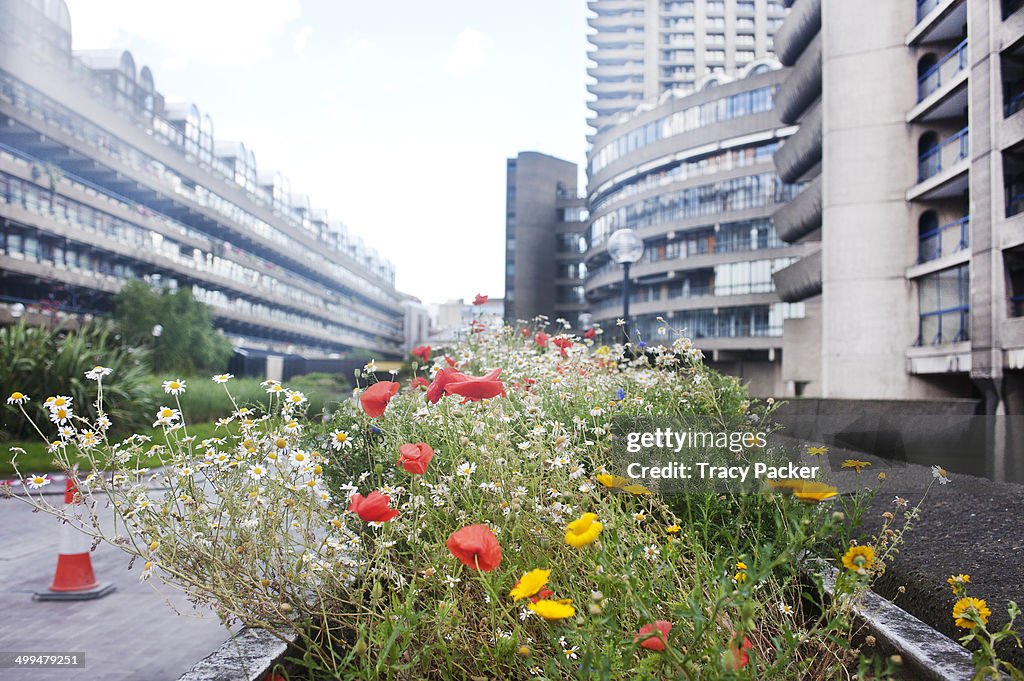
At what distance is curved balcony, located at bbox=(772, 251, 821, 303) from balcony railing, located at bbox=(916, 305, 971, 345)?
146 inches

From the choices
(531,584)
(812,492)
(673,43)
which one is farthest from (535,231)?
(531,584)

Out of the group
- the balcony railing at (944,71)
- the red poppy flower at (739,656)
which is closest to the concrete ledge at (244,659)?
the red poppy flower at (739,656)

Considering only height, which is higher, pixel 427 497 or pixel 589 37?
pixel 589 37

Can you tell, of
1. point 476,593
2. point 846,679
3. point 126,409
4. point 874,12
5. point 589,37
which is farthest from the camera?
point 589,37

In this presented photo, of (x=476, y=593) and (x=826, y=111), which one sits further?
(x=826, y=111)

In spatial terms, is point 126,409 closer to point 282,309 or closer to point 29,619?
point 29,619

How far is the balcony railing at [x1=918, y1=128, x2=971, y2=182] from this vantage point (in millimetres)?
17467

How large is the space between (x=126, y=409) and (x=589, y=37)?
8791 cm

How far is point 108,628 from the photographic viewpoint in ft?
16.5

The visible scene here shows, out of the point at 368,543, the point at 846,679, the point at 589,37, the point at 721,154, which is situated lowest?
the point at 846,679

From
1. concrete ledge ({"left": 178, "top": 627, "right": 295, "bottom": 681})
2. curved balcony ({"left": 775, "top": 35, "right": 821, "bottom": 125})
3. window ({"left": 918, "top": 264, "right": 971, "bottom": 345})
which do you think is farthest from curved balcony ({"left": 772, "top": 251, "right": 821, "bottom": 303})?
concrete ledge ({"left": 178, "top": 627, "right": 295, "bottom": 681})

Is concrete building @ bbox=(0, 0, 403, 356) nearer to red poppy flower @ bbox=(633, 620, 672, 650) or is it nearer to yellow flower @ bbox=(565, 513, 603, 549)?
yellow flower @ bbox=(565, 513, 603, 549)

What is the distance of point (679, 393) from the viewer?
180 inches

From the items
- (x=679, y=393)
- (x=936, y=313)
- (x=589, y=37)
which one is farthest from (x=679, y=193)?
(x=589, y=37)
